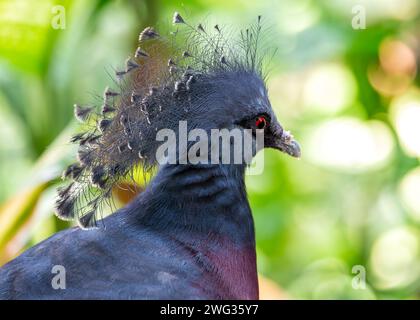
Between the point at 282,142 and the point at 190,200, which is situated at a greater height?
the point at 282,142

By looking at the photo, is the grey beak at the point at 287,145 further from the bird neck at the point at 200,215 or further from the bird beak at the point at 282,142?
the bird neck at the point at 200,215

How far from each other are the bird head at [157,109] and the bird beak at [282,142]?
0.28ft

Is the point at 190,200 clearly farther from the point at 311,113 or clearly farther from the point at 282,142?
the point at 311,113

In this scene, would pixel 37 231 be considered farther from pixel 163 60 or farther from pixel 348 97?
pixel 348 97

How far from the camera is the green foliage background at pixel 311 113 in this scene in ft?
12.2

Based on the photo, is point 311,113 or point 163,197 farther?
point 311,113

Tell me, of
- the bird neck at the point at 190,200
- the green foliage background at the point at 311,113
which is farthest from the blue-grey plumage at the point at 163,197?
the green foliage background at the point at 311,113

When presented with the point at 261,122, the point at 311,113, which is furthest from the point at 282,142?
the point at 311,113

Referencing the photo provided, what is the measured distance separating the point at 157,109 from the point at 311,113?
2.16 metres

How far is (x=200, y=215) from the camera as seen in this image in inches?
95.6

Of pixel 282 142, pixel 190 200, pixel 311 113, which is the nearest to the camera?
pixel 190 200

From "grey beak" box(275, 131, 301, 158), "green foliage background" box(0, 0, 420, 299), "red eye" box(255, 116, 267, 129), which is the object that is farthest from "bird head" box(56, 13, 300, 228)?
"green foliage background" box(0, 0, 420, 299)

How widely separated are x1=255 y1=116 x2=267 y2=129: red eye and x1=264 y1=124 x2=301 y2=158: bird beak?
80mm

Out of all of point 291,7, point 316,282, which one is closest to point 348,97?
point 291,7
